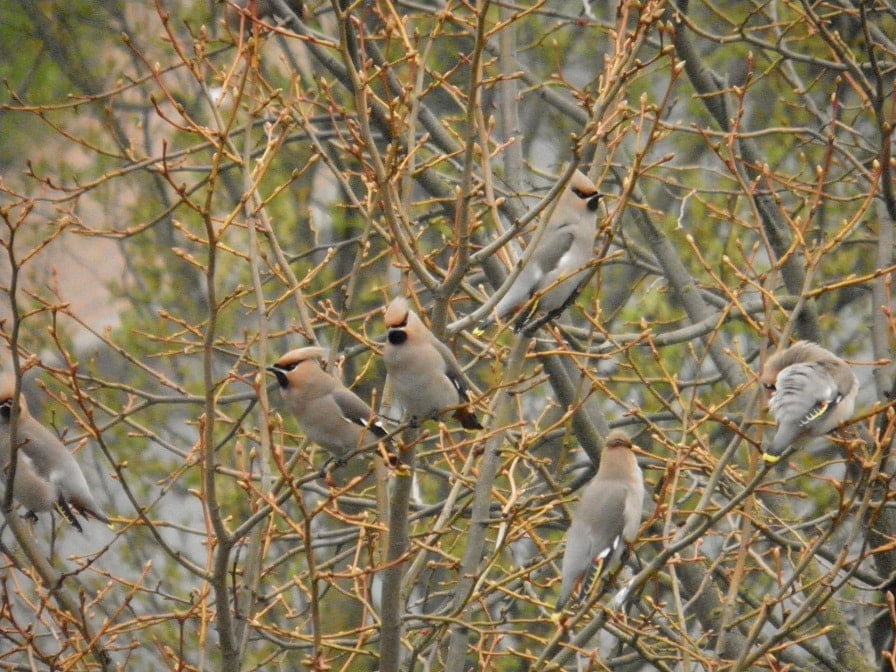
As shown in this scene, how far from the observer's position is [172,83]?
14.2 metres

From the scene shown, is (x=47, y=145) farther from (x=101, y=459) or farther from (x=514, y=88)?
(x=514, y=88)

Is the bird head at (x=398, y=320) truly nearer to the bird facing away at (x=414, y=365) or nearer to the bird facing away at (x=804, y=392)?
the bird facing away at (x=414, y=365)

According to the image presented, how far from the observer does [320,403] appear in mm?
5316

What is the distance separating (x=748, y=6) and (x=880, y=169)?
5504 millimetres

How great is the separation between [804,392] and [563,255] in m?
1.52

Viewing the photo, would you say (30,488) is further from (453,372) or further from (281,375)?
(453,372)

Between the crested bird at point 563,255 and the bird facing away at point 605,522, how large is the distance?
0.67 m

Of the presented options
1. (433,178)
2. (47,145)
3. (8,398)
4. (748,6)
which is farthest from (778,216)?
(47,145)

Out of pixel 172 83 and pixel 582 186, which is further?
pixel 172 83

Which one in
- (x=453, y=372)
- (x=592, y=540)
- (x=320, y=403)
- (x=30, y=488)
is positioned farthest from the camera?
(x=30, y=488)

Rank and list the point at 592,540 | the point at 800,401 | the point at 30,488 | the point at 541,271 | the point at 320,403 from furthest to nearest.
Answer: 1. the point at 541,271
2. the point at 30,488
3. the point at 592,540
4. the point at 320,403
5. the point at 800,401

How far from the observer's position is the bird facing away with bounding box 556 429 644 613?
5.55 metres

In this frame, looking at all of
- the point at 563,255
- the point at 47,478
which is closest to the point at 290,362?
the point at 47,478

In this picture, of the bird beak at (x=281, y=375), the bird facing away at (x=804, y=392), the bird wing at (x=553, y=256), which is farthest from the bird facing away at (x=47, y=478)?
the bird facing away at (x=804, y=392)
